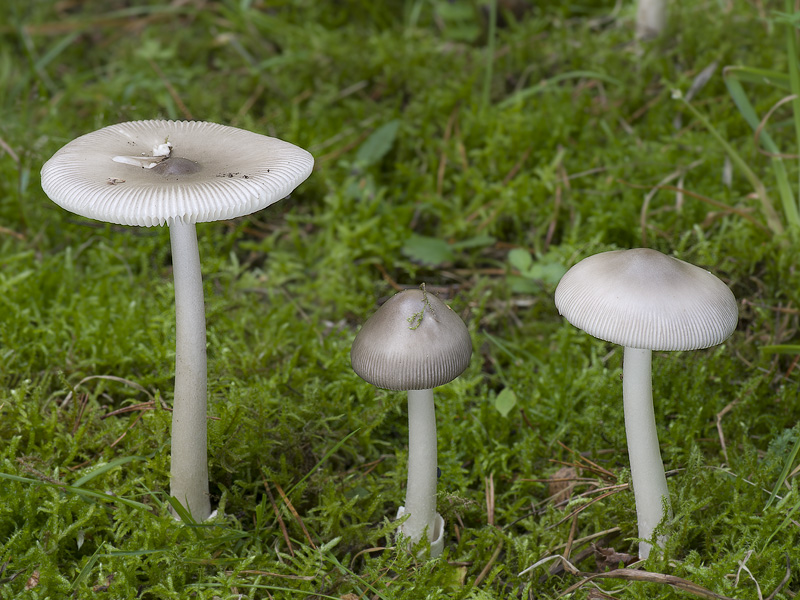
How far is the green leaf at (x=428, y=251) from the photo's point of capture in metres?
3.94

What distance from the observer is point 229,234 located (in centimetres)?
427

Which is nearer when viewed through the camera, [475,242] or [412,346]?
[412,346]

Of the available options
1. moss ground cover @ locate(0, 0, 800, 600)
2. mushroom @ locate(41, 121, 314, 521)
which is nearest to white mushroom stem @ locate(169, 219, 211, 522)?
mushroom @ locate(41, 121, 314, 521)

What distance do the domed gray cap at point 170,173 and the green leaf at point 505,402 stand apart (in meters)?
1.35

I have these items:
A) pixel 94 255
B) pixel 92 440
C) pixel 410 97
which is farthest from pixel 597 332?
pixel 410 97

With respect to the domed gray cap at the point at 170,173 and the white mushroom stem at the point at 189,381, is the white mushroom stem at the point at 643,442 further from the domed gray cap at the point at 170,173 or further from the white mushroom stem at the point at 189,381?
the white mushroom stem at the point at 189,381

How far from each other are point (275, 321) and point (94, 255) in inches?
47.0

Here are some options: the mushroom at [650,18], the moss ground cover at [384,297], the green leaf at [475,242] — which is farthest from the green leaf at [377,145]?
the mushroom at [650,18]

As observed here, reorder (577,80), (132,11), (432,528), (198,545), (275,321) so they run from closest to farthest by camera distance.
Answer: (198,545) < (432,528) < (275,321) < (577,80) < (132,11)

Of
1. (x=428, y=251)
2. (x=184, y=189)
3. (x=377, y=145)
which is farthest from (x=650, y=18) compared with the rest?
(x=184, y=189)

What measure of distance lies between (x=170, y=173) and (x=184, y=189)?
246 mm

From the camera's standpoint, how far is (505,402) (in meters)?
3.06

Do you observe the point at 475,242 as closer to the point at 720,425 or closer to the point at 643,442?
the point at 720,425

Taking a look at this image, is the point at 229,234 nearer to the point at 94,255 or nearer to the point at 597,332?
the point at 94,255
